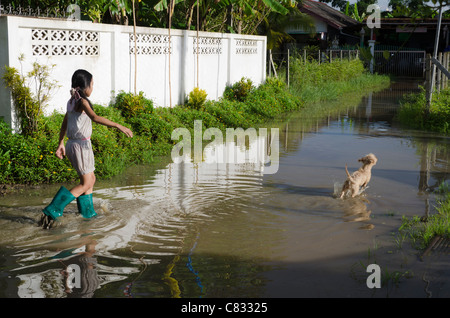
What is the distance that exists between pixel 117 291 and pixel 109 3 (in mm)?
9883

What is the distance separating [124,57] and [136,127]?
168 cm

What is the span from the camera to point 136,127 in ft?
37.1

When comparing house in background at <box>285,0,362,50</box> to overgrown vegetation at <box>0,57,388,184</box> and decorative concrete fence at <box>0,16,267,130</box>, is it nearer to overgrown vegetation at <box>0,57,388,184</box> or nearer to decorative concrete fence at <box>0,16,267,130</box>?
overgrown vegetation at <box>0,57,388,184</box>

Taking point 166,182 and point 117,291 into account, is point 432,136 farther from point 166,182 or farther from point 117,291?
point 117,291

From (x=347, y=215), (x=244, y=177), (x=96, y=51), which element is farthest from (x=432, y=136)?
(x=96, y=51)

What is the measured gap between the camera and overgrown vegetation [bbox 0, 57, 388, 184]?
27.3 ft

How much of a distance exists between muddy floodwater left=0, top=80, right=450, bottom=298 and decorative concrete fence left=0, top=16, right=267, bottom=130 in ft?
7.61

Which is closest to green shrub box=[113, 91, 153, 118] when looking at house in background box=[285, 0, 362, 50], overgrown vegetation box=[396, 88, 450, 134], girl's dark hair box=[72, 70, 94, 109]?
girl's dark hair box=[72, 70, 94, 109]

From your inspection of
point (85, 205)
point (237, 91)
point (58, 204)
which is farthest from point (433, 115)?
point (58, 204)

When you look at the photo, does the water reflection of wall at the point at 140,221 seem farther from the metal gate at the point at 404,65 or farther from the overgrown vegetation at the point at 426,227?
the metal gate at the point at 404,65

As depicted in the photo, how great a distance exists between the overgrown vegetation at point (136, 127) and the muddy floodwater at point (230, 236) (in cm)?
37

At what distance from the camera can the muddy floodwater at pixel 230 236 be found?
4.84m

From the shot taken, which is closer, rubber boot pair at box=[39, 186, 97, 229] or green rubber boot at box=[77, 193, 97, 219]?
rubber boot pair at box=[39, 186, 97, 229]
